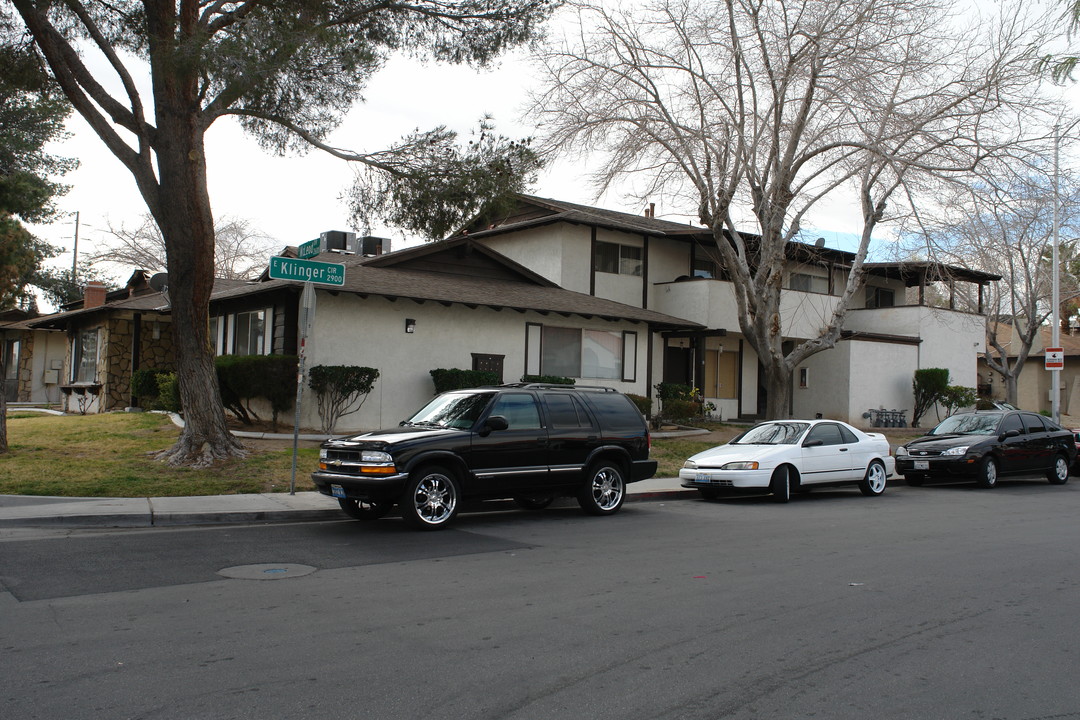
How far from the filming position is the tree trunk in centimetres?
1452

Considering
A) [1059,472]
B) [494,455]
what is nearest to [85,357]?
[494,455]

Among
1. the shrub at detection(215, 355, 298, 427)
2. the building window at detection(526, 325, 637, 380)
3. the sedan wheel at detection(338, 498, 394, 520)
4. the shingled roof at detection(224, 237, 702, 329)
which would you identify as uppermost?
the shingled roof at detection(224, 237, 702, 329)

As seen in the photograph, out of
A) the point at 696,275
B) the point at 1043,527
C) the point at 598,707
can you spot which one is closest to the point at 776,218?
the point at 696,275

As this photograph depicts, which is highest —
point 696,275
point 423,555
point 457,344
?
point 696,275

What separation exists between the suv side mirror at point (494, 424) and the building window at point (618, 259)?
17155 millimetres

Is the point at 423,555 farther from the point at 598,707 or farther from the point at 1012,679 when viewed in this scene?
the point at 1012,679

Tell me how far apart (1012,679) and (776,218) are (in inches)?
712

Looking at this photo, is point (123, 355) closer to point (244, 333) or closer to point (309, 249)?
point (244, 333)

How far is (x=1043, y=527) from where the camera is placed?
39.5 feet

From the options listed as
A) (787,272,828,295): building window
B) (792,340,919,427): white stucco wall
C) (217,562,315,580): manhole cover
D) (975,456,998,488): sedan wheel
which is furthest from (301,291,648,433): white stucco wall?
(787,272,828,295): building window

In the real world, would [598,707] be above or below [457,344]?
below

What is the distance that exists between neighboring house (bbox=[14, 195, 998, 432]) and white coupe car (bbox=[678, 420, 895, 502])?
6.22 metres

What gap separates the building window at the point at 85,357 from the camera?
27.6 metres

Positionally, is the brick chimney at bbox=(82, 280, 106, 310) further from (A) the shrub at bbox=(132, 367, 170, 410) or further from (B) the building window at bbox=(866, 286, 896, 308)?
(B) the building window at bbox=(866, 286, 896, 308)
